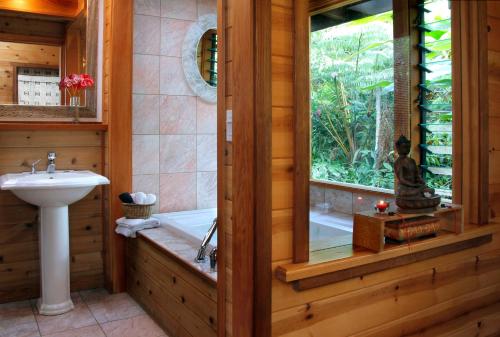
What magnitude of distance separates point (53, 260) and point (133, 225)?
21.3 inches

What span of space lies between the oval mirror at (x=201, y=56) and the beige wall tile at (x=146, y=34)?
229 millimetres

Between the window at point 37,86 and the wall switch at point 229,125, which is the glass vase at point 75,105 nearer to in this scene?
the window at point 37,86

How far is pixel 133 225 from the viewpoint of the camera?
322 cm

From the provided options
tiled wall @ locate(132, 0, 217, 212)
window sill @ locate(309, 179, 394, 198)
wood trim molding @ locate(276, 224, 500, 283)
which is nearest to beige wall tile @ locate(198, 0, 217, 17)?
tiled wall @ locate(132, 0, 217, 212)

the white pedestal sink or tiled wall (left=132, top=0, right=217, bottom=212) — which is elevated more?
tiled wall (left=132, top=0, right=217, bottom=212)

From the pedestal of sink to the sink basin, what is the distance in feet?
0.41

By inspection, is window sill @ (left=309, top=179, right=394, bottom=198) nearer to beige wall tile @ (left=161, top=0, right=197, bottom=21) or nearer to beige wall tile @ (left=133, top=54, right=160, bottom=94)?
beige wall tile @ (left=133, top=54, right=160, bottom=94)

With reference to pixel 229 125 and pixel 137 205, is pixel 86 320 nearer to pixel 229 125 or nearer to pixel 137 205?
pixel 137 205

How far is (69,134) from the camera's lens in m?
3.40

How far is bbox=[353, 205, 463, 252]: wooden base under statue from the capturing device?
187cm

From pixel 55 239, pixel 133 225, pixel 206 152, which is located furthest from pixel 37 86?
pixel 206 152

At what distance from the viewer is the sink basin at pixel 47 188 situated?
2749 millimetres

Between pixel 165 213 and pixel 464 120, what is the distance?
232cm

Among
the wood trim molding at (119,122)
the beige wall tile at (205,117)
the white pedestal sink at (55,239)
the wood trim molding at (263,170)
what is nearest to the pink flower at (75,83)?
the wood trim molding at (119,122)
